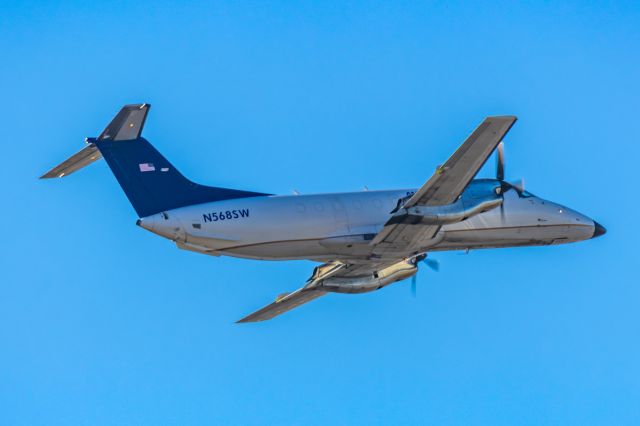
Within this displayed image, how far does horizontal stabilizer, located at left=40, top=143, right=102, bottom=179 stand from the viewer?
128 feet

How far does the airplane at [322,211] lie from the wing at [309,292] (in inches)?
23.1

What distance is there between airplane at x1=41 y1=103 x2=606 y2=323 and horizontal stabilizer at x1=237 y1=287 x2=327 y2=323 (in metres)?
2.79

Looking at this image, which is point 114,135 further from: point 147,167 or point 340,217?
point 340,217

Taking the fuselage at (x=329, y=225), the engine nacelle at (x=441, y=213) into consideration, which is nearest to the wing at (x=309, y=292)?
the fuselage at (x=329, y=225)

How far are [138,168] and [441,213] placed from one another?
33.1ft

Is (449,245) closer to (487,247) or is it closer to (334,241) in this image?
(487,247)

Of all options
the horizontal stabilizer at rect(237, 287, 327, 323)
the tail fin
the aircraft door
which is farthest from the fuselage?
the horizontal stabilizer at rect(237, 287, 327, 323)

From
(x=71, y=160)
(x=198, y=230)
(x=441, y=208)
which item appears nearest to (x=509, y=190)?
(x=441, y=208)

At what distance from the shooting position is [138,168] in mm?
39594

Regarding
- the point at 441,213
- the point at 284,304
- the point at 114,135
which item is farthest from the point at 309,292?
the point at 114,135

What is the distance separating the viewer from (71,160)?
3928cm

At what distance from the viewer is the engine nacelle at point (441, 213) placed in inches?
1561

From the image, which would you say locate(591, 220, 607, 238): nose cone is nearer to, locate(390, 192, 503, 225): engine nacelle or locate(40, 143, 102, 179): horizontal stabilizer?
locate(390, 192, 503, 225): engine nacelle

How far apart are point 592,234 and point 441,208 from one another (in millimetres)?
9088
